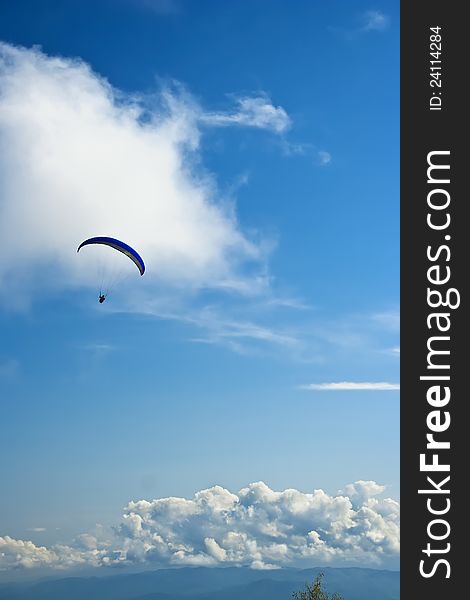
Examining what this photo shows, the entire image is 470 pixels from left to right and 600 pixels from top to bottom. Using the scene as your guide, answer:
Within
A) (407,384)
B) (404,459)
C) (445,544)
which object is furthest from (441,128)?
(445,544)

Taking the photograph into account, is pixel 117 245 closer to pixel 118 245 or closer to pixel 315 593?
pixel 118 245

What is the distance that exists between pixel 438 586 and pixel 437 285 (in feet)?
38.3

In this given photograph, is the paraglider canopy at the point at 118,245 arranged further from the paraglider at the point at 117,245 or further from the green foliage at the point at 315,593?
the green foliage at the point at 315,593

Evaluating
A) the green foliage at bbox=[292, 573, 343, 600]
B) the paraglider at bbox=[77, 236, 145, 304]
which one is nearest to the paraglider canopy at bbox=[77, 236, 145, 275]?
the paraglider at bbox=[77, 236, 145, 304]

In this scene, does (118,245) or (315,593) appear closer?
(118,245)

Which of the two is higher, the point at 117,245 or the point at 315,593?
the point at 117,245

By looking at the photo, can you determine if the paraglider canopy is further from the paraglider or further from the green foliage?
the green foliage

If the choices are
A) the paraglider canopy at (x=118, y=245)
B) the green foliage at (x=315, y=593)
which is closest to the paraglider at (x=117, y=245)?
the paraglider canopy at (x=118, y=245)

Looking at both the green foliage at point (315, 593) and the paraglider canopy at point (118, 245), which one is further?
the green foliage at point (315, 593)

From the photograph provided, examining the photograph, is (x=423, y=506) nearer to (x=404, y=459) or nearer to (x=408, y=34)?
(x=404, y=459)

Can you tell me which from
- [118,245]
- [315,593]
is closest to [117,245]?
[118,245]

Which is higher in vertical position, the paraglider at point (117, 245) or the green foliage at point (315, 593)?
the paraglider at point (117, 245)

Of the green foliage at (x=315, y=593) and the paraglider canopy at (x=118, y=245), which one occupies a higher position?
the paraglider canopy at (x=118, y=245)

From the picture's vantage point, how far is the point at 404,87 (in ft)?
107
